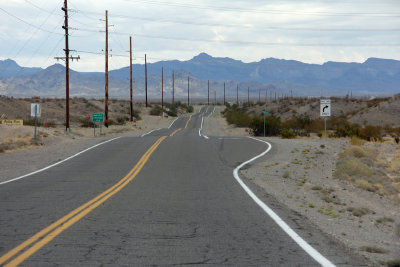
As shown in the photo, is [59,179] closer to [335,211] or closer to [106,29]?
[335,211]

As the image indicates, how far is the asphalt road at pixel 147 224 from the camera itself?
6469mm

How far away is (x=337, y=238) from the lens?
791 centimetres

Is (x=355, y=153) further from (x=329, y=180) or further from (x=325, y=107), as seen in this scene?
(x=329, y=180)

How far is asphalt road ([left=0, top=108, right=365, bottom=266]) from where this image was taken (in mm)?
6469

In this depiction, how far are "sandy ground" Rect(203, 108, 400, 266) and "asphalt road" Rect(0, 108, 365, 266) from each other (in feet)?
1.58

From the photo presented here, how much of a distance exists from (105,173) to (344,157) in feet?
42.9

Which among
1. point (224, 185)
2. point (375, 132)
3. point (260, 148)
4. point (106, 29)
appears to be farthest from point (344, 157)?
point (106, 29)

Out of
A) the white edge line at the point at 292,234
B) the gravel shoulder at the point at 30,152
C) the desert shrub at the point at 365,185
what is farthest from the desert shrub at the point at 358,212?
the gravel shoulder at the point at 30,152

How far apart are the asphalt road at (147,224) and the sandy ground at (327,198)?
0.48 meters

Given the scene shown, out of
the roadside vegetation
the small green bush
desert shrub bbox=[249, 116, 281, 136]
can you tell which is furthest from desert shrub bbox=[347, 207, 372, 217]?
desert shrub bbox=[249, 116, 281, 136]

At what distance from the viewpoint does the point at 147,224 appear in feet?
28.3

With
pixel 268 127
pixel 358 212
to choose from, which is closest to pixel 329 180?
pixel 358 212

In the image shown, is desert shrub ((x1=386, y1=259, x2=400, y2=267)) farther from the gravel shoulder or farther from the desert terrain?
the gravel shoulder

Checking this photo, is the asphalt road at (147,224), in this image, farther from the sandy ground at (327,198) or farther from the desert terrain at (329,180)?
the desert terrain at (329,180)
